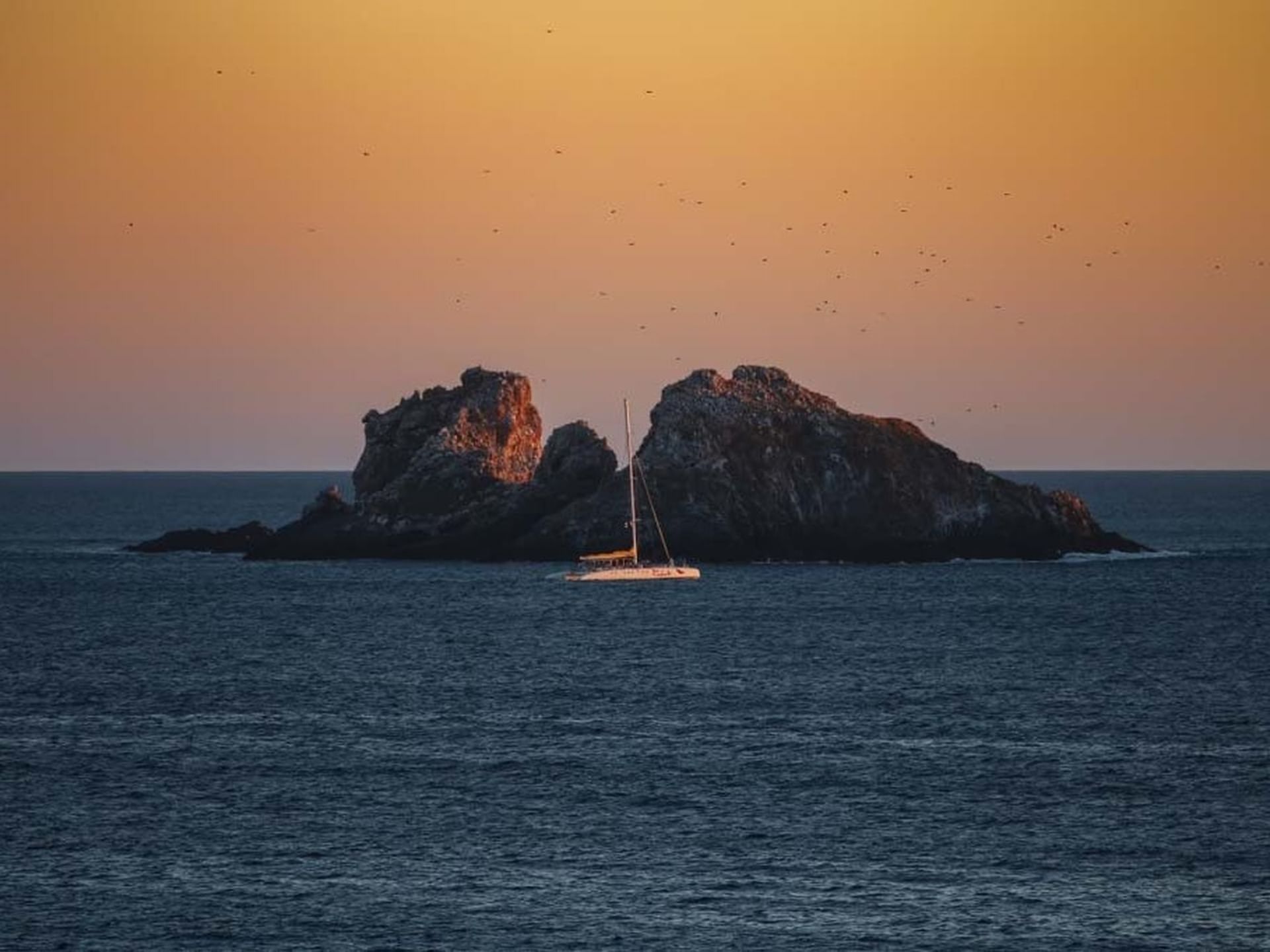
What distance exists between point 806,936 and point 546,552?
109277mm

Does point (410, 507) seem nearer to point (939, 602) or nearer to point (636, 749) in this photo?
point (939, 602)

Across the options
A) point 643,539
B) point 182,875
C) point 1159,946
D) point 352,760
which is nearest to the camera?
point 1159,946

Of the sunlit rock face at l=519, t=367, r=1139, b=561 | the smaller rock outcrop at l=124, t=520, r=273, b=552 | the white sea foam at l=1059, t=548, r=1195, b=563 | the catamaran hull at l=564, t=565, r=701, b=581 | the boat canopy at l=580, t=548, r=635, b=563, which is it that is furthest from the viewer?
the smaller rock outcrop at l=124, t=520, r=273, b=552

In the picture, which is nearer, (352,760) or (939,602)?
(352,760)

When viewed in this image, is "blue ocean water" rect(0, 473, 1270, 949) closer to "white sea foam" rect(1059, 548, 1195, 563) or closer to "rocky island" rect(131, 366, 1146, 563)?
"rocky island" rect(131, 366, 1146, 563)

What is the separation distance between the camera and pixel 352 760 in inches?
2793

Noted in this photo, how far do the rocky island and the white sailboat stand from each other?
229 cm

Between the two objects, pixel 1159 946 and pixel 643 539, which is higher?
pixel 643 539

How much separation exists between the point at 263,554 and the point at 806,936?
124517mm

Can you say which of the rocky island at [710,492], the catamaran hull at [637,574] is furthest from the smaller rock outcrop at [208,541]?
the catamaran hull at [637,574]

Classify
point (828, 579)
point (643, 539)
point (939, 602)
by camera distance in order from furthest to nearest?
point (643, 539), point (828, 579), point (939, 602)

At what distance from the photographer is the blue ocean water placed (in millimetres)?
50688

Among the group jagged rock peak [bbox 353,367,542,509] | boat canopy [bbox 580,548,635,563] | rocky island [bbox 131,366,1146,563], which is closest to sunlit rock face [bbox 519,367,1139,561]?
rocky island [bbox 131,366,1146,563]

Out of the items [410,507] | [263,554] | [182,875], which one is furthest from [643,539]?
[182,875]
